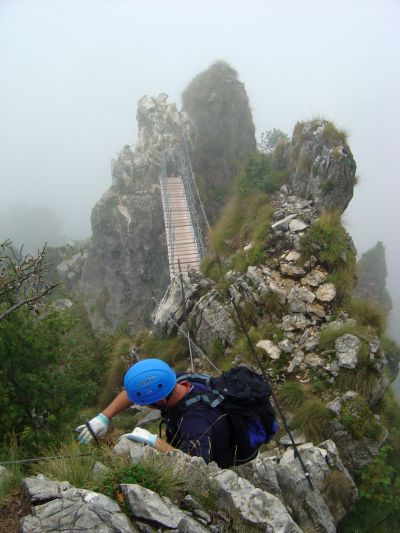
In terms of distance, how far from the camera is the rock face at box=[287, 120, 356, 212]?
11523 millimetres

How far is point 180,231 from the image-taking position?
17.5 meters

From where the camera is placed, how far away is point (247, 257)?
10695 mm

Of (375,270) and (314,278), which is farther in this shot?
(375,270)

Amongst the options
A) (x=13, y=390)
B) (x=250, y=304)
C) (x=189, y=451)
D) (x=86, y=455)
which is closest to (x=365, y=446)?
(x=250, y=304)

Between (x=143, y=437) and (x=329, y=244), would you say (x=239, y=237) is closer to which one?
(x=329, y=244)

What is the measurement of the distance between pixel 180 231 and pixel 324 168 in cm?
733

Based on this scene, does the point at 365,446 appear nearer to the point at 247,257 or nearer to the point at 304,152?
the point at 247,257

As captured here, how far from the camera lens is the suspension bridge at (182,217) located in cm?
1590

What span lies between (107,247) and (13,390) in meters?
17.0

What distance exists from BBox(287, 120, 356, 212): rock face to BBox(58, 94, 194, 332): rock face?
9915mm

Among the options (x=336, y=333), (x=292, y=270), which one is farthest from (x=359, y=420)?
(x=292, y=270)

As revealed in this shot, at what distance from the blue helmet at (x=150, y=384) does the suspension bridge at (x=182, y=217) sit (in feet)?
32.4

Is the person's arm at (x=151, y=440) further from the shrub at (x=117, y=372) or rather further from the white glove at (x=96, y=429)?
the shrub at (x=117, y=372)

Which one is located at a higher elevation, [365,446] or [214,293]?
[214,293]
